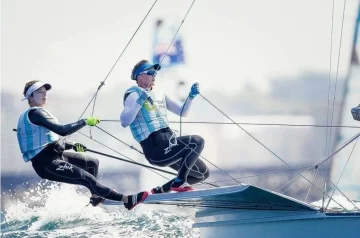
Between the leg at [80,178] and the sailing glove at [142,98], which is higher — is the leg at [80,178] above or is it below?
below

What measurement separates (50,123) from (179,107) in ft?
4.09

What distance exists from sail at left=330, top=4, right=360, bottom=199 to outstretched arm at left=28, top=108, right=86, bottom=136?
2.89 meters

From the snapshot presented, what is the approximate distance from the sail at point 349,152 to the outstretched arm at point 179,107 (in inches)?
71.4

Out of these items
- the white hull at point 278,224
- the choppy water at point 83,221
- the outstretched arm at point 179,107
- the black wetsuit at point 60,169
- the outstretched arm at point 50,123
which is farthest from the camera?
the choppy water at point 83,221

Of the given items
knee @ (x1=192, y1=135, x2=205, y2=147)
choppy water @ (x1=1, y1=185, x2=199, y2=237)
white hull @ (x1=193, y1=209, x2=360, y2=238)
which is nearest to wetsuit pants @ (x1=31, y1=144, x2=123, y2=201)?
knee @ (x1=192, y1=135, x2=205, y2=147)

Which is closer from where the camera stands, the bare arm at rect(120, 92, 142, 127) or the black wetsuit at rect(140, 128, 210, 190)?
the bare arm at rect(120, 92, 142, 127)

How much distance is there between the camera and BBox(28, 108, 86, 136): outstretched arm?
5.96 meters

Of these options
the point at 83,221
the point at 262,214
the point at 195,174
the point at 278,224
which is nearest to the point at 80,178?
the point at 195,174

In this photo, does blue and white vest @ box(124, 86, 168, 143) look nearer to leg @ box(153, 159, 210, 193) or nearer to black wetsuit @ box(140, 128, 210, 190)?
black wetsuit @ box(140, 128, 210, 190)

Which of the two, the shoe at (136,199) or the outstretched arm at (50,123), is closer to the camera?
the outstretched arm at (50,123)

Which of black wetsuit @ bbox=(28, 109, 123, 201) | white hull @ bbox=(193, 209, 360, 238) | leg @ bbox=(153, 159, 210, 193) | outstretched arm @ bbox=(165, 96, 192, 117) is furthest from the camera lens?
outstretched arm @ bbox=(165, 96, 192, 117)

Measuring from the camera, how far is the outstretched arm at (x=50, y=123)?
19.6 feet

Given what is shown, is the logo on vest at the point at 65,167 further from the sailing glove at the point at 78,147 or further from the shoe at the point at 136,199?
the shoe at the point at 136,199

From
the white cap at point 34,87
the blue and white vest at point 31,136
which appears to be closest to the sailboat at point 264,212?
the blue and white vest at point 31,136
